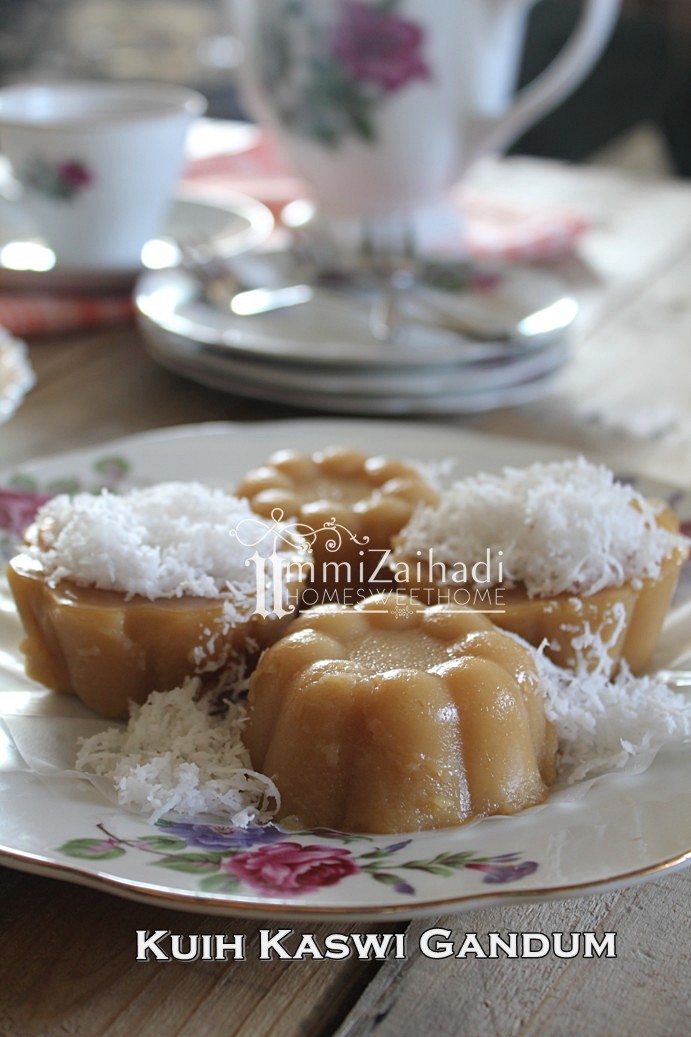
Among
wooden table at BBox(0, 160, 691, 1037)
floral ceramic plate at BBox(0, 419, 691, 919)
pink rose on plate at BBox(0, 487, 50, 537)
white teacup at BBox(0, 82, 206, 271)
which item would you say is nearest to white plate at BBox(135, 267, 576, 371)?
white teacup at BBox(0, 82, 206, 271)

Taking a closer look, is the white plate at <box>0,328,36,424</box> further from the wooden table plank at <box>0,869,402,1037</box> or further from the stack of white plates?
the wooden table plank at <box>0,869,402,1037</box>

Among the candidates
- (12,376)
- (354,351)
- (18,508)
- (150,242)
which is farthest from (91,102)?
(18,508)

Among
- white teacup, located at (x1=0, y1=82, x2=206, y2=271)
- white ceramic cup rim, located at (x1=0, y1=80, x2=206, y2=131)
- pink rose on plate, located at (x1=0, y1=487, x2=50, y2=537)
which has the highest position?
white ceramic cup rim, located at (x1=0, y1=80, x2=206, y2=131)

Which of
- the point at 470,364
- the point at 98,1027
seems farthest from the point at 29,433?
the point at 98,1027

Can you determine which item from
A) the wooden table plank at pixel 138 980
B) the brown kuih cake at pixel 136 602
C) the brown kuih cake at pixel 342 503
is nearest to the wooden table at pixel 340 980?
the wooden table plank at pixel 138 980

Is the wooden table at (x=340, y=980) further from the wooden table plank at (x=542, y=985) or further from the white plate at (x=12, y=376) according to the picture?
the white plate at (x=12, y=376)

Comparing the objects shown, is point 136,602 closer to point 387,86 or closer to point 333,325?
point 333,325

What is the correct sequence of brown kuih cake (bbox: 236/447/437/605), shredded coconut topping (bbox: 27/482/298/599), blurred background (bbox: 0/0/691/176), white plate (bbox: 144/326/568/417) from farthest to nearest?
1. blurred background (bbox: 0/0/691/176)
2. white plate (bbox: 144/326/568/417)
3. brown kuih cake (bbox: 236/447/437/605)
4. shredded coconut topping (bbox: 27/482/298/599)

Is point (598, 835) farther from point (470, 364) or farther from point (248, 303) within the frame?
point (248, 303)
